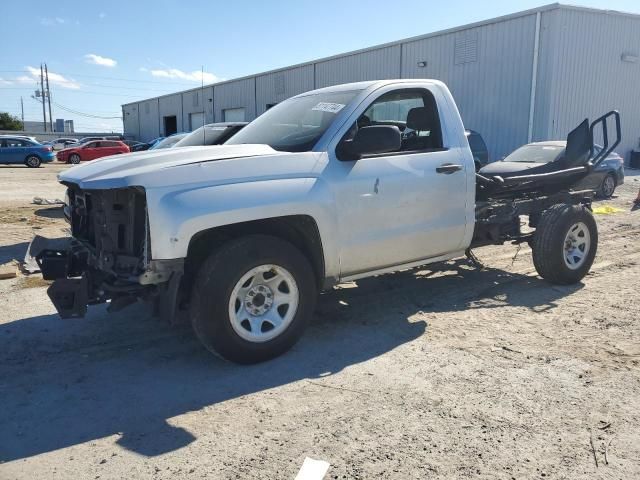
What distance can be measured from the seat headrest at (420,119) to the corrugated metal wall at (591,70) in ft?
54.3

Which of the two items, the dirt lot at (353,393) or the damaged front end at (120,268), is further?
the damaged front end at (120,268)

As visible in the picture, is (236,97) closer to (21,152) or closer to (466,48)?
(21,152)

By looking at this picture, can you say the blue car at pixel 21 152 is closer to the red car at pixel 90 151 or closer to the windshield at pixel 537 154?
the red car at pixel 90 151

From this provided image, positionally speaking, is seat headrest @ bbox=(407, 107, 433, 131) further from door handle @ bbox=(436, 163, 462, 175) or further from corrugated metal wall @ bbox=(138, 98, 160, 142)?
corrugated metal wall @ bbox=(138, 98, 160, 142)

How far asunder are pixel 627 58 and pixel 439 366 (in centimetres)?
2272

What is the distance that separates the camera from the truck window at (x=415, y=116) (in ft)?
16.5

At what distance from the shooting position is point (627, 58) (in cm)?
2206

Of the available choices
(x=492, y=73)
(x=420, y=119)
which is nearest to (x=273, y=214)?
(x=420, y=119)

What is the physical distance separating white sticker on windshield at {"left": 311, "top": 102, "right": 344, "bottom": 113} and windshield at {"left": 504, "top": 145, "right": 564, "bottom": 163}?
8.96 meters

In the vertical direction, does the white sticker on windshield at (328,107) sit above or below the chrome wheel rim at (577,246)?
above

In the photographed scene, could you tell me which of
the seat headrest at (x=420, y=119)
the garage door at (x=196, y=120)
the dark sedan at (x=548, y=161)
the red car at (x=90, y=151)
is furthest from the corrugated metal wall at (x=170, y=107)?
the seat headrest at (x=420, y=119)

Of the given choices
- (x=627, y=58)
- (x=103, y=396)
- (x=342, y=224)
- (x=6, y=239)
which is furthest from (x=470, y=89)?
(x=103, y=396)

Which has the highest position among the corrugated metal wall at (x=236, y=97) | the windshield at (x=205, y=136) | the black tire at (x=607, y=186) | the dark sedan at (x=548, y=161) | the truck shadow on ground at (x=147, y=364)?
the corrugated metal wall at (x=236, y=97)

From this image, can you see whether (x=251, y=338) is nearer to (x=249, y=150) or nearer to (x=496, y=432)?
(x=249, y=150)
